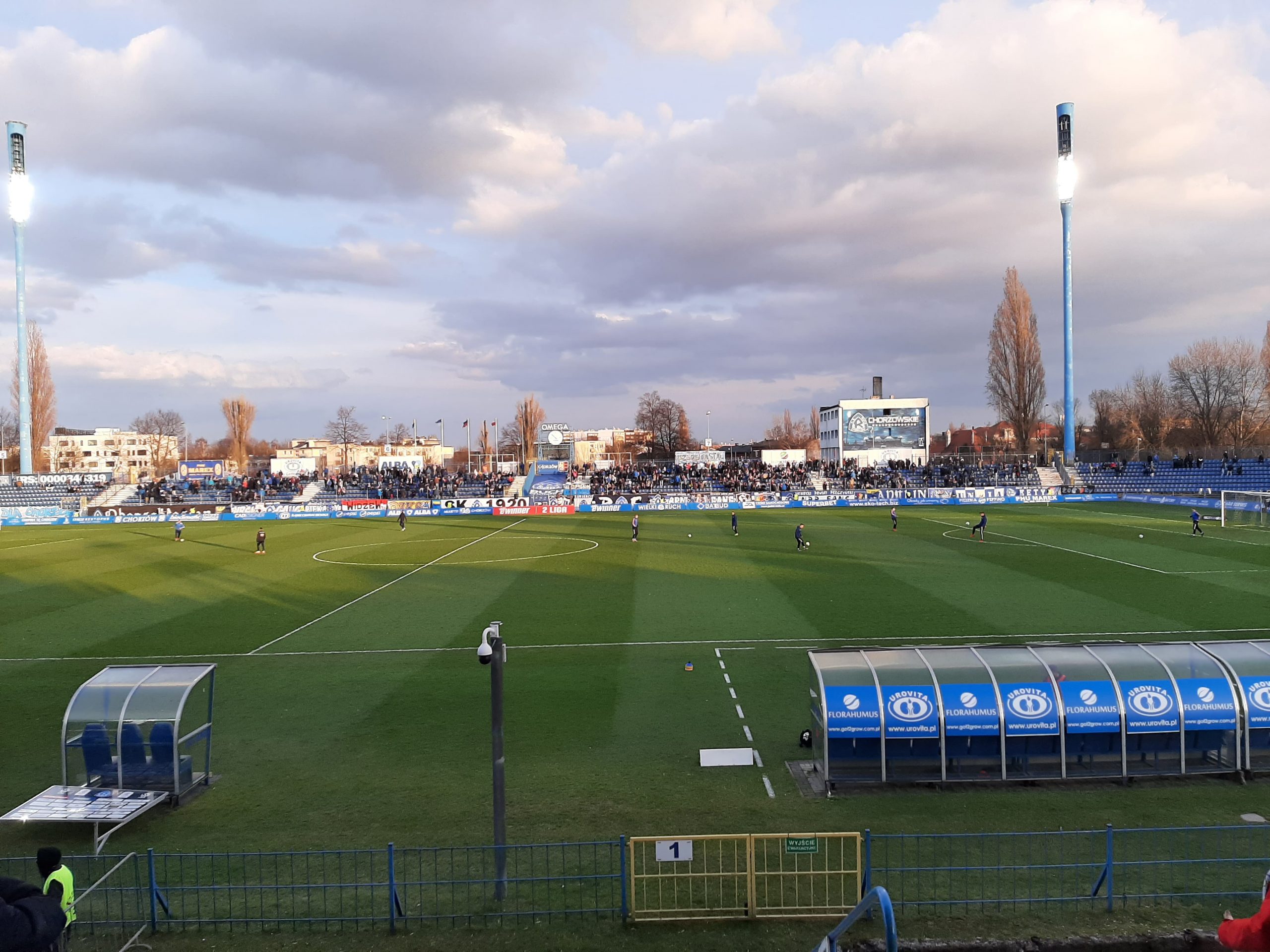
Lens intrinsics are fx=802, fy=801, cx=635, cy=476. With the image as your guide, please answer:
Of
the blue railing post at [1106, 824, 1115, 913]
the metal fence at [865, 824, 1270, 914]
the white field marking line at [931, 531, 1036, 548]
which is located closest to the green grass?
the white field marking line at [931, 531, 1036, 548]

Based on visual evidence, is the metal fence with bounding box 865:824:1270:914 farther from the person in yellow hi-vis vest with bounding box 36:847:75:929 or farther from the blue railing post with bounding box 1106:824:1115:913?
the person in yellow hi-vis vest with bounding box 36:847:75:929

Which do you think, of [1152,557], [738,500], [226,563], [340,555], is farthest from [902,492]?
[226,563]

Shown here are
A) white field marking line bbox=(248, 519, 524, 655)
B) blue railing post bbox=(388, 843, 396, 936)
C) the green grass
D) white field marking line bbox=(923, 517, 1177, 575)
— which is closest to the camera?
blue railing post bbox=(388, 843, 396, 936)

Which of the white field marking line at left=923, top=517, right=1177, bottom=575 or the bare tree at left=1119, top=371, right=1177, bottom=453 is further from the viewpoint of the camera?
the bare tree at left=1119, top=371, right=1177, bottom=453

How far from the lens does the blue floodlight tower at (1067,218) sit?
68.8 meters

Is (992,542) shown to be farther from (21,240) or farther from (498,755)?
(21,240)

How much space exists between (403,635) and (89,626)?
35.4ft

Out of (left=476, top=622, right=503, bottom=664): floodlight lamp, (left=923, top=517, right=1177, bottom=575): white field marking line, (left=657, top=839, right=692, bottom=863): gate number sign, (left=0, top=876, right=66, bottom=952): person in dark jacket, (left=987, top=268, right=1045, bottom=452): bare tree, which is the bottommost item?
(left=923, top=517, right=1177, bottom=575): white field marking line

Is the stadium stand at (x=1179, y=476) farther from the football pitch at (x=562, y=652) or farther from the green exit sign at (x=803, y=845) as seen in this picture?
the green exit sign at (x=803, y=845)

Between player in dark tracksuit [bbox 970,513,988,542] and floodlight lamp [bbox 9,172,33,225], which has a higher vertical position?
floodlight lamp [bbox 9,172,33,225]

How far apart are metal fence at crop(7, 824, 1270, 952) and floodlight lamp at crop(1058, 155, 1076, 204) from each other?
238ft

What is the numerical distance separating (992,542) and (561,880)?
38.5 meters

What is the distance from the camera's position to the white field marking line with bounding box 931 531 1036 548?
40938mm

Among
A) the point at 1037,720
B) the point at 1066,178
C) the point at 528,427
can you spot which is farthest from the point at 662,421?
the point at 1037,720
